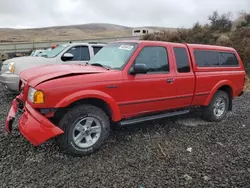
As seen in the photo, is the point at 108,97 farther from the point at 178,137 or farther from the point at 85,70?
the point at 178,137

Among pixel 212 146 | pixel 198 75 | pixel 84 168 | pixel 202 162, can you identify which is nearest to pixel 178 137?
pixel 212 146

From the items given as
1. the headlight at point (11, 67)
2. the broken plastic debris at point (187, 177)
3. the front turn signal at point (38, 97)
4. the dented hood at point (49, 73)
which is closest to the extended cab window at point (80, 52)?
the headlight at point (11, 67)

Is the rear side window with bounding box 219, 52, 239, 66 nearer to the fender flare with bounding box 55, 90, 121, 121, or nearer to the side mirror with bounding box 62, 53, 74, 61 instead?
the fender flare with bounding box 55, 90, 121, 121

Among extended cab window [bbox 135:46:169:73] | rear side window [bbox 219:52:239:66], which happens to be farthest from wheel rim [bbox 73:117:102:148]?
rear side window [bbox 219:52:239:66]

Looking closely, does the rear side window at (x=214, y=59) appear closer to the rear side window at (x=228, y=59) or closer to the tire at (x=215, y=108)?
the rear side window at (x=228, y=59)

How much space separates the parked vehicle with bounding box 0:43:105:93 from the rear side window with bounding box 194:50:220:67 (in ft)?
12.4

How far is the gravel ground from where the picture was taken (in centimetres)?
341

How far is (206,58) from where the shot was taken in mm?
5844

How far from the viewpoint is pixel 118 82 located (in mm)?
4293

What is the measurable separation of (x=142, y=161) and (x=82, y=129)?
3.45 feet

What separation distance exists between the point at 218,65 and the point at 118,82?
294 cm

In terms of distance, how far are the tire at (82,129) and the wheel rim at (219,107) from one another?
312cm

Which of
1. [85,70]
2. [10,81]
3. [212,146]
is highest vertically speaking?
[85,70]

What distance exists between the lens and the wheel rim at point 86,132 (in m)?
4.04
